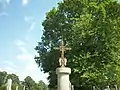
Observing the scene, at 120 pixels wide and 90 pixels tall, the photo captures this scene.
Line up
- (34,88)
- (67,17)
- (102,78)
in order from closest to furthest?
(102,78), (67,17), (34,88)

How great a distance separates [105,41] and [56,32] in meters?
6.16

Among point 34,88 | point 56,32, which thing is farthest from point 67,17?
point 34,88

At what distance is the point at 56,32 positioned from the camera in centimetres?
3172

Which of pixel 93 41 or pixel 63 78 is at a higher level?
pixel 93 41

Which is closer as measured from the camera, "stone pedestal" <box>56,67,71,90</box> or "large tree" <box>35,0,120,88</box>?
"stone pedestal" <box>56,67,71,90</box>

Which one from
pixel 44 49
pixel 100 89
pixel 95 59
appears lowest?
pixel 100 89

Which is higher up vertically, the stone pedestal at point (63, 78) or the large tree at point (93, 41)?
the large tree at point (93, 41)

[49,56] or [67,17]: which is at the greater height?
[67,17]

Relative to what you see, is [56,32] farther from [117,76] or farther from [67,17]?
[117,76]

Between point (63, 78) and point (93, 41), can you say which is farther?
point (93, 41)

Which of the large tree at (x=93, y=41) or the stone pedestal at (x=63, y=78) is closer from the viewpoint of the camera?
the stone pedestal at (x=63, y=78)

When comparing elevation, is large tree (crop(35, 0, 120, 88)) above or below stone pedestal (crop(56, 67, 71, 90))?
above

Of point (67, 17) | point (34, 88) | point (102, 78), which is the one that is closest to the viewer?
point (102, 78)

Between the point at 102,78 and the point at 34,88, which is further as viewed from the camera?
Answer: the point at 34,88
